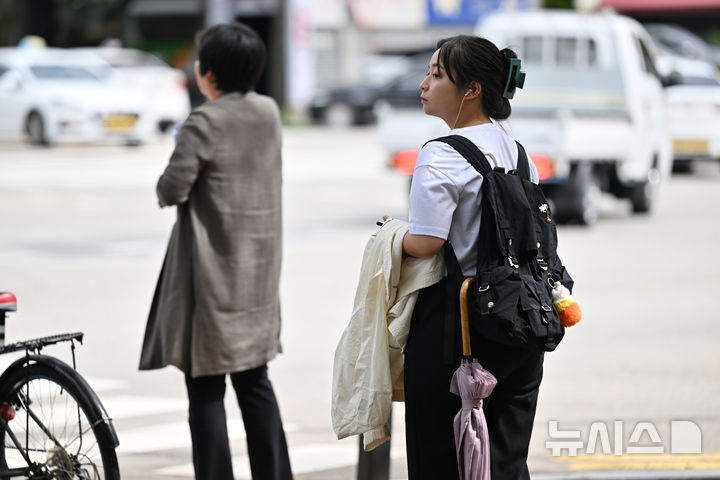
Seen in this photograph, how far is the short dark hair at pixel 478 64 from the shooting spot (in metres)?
3.58

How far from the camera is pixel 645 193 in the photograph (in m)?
16.2

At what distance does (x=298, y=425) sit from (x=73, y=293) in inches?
168

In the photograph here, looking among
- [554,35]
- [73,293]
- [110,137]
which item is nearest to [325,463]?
[73,293]

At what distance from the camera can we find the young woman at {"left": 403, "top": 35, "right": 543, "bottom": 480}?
350 centimetres

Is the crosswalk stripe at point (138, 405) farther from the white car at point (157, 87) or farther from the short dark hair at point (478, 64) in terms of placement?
the white car at point (157, 87)

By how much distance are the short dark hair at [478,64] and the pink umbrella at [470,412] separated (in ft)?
1.81

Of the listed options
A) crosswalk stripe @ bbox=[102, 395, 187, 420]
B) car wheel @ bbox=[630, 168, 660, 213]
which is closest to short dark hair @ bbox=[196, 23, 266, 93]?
crosswalk stripe @ bbox=[102, 395, 187, 420]

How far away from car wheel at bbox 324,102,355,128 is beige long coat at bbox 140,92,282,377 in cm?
2934

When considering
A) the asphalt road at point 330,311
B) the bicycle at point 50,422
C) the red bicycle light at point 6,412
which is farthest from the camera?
the asphalt road at point 330,311

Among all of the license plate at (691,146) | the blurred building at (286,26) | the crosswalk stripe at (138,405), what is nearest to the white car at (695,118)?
the license plate at (691,146)

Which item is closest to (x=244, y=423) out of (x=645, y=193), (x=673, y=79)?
(x=673, y=79)

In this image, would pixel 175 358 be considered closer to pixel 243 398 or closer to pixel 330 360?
pixel 243 398

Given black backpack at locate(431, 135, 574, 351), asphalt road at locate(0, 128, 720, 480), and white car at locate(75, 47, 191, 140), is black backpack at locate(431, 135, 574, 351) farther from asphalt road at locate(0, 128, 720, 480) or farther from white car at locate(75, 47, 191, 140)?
white car at locate(75, 47, 191, 140)

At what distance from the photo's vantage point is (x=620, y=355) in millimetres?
8297
